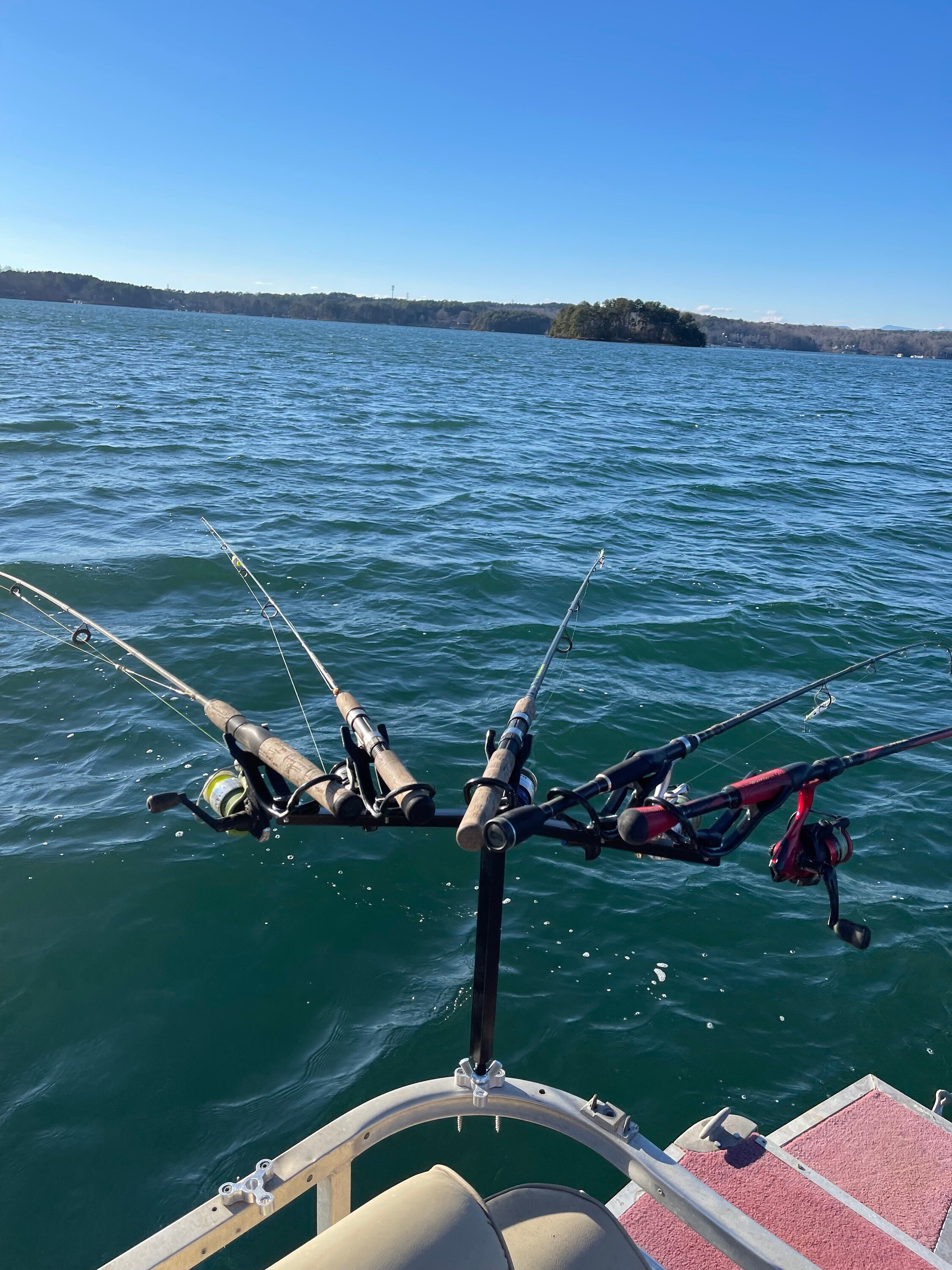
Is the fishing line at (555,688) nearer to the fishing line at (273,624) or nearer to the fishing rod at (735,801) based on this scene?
the fishing line at (273,624)

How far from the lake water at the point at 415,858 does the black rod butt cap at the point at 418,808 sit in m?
3.52

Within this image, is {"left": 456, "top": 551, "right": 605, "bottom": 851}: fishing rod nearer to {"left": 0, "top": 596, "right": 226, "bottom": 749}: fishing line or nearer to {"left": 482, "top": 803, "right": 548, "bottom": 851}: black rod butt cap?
{"left": 482, "top": 803, "right": 548, "bottom": 851}: black rod butt cap

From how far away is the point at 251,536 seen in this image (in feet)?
57.4

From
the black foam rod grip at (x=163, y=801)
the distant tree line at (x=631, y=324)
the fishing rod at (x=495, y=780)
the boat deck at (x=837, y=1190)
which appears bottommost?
the boat deck at (x=837, y=1190)

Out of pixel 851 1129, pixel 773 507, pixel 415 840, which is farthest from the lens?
pixel 773 507

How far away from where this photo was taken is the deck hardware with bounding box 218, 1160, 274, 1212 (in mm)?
2881

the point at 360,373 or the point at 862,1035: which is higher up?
the point at 360,373

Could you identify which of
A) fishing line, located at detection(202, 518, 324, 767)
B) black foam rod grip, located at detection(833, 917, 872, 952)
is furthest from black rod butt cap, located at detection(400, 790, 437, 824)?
fishing line, located at detection(202, 518, 324, 767)

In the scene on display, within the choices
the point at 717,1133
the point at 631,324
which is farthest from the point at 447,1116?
the point at 631,324

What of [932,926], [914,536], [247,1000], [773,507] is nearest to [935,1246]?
[932,926]

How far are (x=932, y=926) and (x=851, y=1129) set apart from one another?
2.96 meters

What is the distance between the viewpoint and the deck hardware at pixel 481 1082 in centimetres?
338

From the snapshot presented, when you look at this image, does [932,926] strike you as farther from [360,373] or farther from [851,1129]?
[360,373]

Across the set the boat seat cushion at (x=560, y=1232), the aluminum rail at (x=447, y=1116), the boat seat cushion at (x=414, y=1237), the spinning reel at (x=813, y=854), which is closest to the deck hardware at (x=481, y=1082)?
the aluminum rail at (x=447, y=1116)
